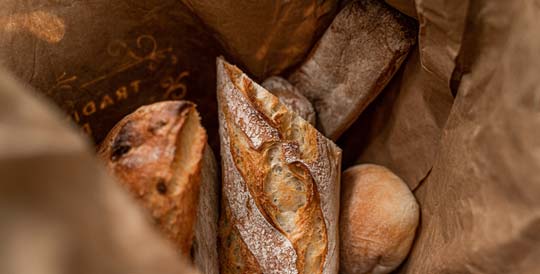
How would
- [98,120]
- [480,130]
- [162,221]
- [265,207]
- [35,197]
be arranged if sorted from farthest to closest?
[98,120] < [265,207] < [480,130] < [162,221] < [35,197]

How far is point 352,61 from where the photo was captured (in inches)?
39.4

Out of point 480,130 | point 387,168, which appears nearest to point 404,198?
point 387,168

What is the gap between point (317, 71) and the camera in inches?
41.2

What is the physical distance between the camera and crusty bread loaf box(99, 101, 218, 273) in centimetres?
66

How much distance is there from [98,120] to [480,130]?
2.05 feet

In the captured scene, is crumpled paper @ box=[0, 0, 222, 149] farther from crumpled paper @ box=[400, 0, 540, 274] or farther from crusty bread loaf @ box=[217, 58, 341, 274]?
crumpled paper @ box=[400, 0, 540, 274]

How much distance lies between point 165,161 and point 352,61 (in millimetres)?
462

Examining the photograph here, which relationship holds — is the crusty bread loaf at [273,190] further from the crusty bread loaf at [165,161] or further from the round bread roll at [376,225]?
the crusty bread loaf at [165,161]

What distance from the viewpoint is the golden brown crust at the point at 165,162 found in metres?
0.66

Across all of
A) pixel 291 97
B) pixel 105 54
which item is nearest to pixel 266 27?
pixel 291 97

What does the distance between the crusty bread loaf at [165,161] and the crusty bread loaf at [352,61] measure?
0.39 metres

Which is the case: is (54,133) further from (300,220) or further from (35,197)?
(300,220)

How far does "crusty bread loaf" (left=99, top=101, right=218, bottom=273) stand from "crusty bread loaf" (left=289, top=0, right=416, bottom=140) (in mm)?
390

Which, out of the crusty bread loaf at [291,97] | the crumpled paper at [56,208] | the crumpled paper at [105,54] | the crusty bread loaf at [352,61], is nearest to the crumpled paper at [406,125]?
the crusty bread loaf at [352,61]
